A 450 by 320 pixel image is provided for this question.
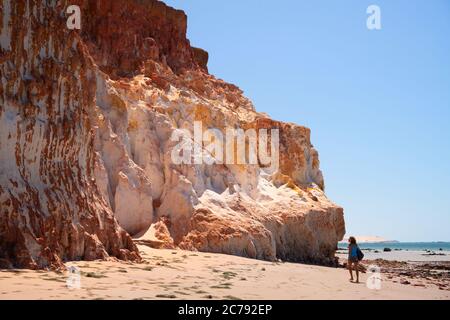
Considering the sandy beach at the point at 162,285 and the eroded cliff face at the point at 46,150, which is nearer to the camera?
the sandy beach at the point at 162,285

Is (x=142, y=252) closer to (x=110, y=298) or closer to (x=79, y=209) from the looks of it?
(x=79, y=209)

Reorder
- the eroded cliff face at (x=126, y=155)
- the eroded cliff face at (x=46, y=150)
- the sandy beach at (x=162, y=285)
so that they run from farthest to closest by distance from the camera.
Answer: the eroded cliff face at (x=126, y=155) < the eroded cliff face at (x=46, y=150) < the sandy beach at (x=162, y=285)

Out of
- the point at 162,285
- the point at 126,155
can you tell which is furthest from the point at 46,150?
the point at 126,155

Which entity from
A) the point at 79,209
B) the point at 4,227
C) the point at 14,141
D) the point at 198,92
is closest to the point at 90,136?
the point at 79,209

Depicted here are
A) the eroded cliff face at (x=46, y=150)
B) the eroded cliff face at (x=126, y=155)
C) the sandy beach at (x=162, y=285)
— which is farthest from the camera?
the eroded cliff face at (x=126, y=155)

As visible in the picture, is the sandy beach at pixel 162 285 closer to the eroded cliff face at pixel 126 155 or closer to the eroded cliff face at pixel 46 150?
the eroded cliff face at pixel 46 150

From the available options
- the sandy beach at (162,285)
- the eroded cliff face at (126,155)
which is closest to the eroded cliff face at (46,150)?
the eroded cliff face at (126,155)

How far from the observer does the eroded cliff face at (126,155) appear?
11969mm

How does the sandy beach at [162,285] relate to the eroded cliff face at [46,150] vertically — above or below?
below

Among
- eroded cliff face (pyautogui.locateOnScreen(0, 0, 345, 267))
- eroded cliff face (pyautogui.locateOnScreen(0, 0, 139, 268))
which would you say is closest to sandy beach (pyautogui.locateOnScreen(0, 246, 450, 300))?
eroded cliff face (pyautogui.locateOnScreen(0, 0, 139, 268))

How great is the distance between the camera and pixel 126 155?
20.0 m

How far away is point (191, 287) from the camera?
10.2 m
